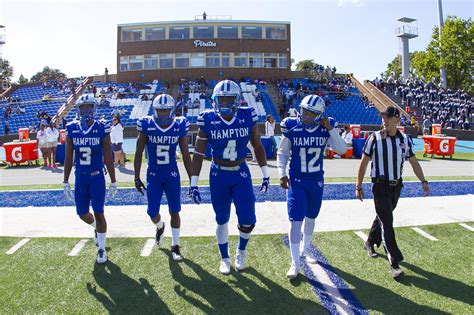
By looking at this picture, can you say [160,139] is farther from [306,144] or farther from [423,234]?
[423,234]

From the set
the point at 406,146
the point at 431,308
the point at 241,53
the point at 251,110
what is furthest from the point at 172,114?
the point at 241,53

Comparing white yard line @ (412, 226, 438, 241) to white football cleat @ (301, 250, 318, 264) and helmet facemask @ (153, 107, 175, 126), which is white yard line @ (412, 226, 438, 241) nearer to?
white football cleat @ (301, 250, 318, 264)

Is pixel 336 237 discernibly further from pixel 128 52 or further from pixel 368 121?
pixel 128 52

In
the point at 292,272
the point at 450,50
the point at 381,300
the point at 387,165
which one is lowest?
the point at 381,300

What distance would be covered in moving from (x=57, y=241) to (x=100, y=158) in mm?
1491

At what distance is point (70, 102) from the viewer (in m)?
34.3

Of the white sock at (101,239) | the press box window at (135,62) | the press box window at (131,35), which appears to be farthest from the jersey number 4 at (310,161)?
the press box window at (131,35)

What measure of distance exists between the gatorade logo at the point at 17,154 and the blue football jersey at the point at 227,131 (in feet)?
42.4

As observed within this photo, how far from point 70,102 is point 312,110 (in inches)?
1313

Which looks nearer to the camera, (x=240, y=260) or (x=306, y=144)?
(x=306, y=144)

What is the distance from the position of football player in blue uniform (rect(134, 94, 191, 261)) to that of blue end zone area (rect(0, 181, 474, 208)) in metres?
2.81

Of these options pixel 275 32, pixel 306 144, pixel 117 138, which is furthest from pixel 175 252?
pixel 275 32

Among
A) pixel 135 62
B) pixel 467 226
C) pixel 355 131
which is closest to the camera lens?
pixel 467 226

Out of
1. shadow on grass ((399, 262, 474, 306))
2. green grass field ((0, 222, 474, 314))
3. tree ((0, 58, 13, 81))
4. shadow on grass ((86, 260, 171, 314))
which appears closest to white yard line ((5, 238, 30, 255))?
green grass field ((0, 222, 474, 314))
